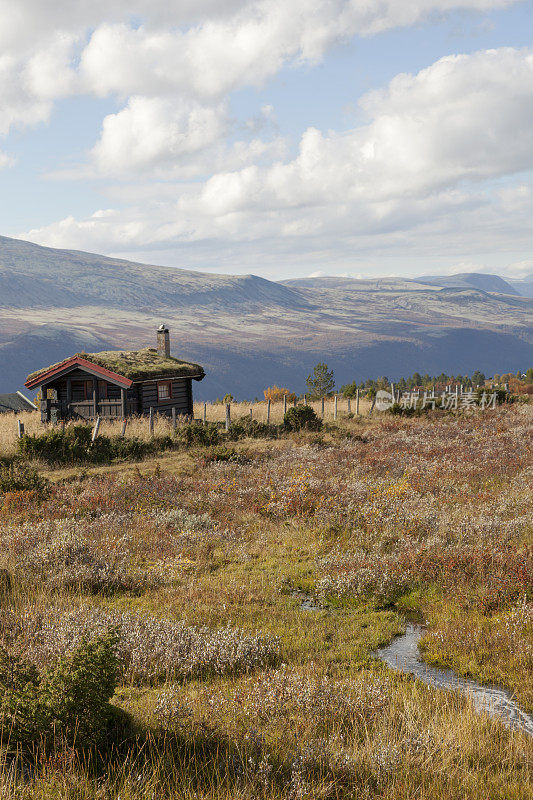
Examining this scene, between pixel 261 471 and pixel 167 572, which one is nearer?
pixel 167 572

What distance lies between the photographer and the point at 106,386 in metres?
31.6

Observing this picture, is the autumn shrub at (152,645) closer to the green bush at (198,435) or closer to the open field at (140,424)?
the open field at (140,424)

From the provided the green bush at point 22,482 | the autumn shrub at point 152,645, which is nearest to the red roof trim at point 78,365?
the green bush at point 22,482

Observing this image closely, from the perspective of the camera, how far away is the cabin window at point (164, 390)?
1292 inches

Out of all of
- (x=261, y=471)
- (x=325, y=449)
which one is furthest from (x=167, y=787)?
(x=325, y=449)

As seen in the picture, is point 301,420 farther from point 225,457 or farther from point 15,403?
point 15,403

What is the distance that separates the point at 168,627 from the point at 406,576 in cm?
444

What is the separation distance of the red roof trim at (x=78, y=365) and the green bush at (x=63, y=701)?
1012 inches

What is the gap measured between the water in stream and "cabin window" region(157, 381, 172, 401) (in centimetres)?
2592

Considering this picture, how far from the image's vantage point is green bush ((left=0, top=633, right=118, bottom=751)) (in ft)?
15.0

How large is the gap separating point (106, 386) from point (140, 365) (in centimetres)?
223

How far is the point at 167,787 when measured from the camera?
4.38 m

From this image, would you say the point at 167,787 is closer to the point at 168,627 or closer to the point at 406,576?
the point at 168,627

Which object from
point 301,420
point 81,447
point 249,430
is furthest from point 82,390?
point 301,420
